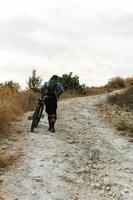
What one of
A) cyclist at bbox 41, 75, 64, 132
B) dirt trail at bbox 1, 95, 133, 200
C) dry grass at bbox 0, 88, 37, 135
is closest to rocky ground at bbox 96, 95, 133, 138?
dirt trail at bbox 1, 95, 133, 200

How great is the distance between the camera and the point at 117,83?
1491 inches

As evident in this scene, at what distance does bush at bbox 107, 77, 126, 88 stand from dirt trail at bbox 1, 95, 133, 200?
56.3 ft

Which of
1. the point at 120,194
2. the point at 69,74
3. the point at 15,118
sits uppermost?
the point at 69,74

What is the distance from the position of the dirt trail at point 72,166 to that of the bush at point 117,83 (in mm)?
17169

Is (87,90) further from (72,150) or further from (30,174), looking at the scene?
(30,174)

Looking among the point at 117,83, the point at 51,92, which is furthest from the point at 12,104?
the point at 117,83

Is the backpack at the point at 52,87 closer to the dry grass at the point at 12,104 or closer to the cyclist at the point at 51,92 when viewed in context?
the cyclist at the point at 51,92

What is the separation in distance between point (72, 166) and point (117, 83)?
936 inches

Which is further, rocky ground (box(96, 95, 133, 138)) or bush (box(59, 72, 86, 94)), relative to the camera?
bush (box(59, 72, 86, 94))

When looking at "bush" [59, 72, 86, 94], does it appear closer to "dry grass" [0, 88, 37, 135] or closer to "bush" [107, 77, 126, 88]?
"bush" [107, 77, 126, 88]

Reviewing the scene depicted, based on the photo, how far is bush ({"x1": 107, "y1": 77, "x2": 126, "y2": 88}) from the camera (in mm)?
37500

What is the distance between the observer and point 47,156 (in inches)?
591

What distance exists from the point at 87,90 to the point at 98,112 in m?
10.1

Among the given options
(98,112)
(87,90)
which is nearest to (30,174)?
(98,112)
